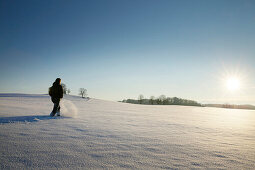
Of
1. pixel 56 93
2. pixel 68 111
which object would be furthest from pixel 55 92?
pixel 68 111

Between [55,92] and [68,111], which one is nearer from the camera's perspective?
[55,92]

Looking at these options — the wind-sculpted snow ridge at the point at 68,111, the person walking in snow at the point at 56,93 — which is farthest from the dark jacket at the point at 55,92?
the wind-sculpted snow ridge at the point at 68,111

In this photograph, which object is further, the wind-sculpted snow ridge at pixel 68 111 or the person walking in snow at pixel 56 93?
the wind-sculpted snow ridge at pixel 68 111

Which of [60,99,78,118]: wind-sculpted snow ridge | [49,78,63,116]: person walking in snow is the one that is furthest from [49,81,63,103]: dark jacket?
[60,99,78,118]: wind-sculpted snow ridge

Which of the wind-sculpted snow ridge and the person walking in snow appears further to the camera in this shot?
the wind-sculpted snow ridge

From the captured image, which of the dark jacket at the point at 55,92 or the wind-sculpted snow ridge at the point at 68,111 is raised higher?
the dark jacket at the point at 55,92

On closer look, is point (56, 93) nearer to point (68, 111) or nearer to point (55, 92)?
point (55, 92)

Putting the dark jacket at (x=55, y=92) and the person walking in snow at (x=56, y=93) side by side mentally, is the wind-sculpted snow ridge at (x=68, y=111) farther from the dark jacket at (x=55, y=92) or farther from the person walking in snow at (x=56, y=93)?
the dark jacket at (x=55, y=92)

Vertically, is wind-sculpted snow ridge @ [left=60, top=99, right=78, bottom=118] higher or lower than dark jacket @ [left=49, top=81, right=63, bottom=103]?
lower

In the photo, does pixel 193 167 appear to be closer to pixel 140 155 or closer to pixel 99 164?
pixel 140 155

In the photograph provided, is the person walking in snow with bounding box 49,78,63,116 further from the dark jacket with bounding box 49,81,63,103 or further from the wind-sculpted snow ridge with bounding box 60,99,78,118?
the wind-sculpted snow ridge with bounding box 60,99,78,118

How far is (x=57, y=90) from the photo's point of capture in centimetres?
636

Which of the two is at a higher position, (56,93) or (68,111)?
(56,93)

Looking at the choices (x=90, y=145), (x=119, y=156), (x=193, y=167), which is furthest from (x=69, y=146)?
(x=193, y=167)
